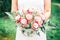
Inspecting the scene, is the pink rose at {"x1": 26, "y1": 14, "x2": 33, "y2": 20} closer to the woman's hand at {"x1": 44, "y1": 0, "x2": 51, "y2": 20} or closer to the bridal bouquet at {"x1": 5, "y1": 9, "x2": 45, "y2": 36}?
the bridal bouquet at {"x1": 5, "y1": 9, "x2": 45, "y2": 36}

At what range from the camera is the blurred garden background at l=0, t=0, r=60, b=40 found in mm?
906

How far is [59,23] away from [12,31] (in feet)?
1.11

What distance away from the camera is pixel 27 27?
3.00ft

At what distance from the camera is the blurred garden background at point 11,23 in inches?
35.7

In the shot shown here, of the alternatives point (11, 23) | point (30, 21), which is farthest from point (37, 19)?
point (11, 23)

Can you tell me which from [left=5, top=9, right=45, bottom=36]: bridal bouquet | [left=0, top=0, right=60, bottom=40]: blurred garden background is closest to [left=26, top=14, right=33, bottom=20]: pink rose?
[left=5, top=9, right=45, bottom=36]: bridal bouquet

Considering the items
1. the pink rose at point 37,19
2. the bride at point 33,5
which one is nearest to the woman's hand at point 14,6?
the bride at point 33,5

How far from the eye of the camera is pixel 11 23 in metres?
0.92

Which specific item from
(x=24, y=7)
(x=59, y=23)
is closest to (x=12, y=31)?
(x=24, y=7)

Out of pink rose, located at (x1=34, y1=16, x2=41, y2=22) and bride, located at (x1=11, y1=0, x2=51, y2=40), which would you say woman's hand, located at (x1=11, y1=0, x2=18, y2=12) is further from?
pink rose, located at (x1=34, y1=16, x2=41, y2=22)

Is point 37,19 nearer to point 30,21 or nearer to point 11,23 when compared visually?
point 30,21

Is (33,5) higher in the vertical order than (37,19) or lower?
higher

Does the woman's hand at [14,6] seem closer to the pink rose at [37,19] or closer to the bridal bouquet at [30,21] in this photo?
the bridal bouquet at [30,21]

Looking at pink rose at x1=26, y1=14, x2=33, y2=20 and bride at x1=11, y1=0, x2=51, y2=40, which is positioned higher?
bride at x1=11, y1=0, x2=51, y2=40
